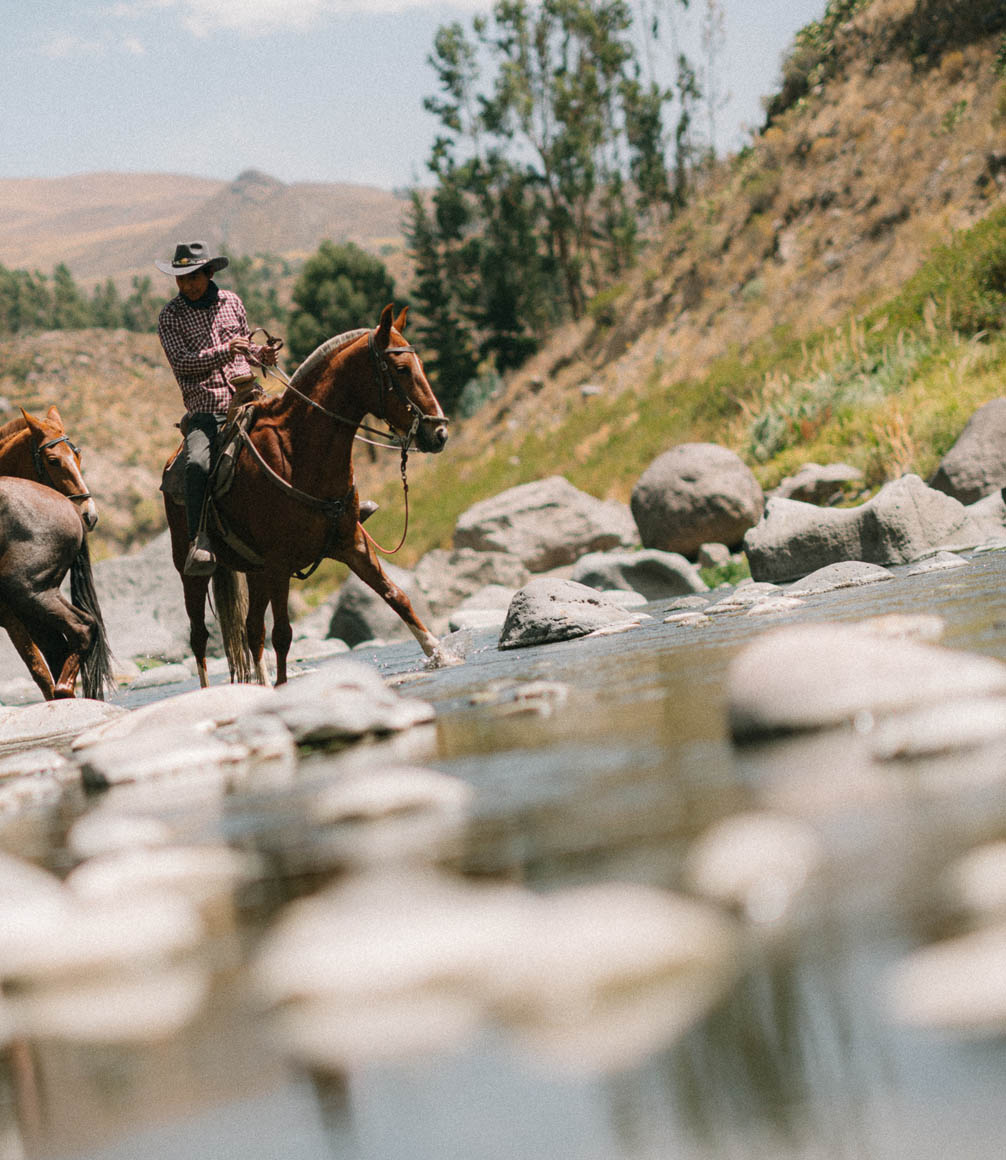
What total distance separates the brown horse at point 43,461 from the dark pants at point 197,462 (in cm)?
194

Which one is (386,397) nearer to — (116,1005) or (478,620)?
(478,620)

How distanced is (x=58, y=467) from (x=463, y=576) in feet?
31.6

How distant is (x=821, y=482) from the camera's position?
1509 centimetres

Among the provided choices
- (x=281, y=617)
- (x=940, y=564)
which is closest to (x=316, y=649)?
(x=281, y=617)

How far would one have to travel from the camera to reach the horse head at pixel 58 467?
10.2m

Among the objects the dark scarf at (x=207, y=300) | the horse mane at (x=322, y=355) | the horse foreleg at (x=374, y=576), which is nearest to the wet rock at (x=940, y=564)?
the horse foreleg at (x=374, y=576)

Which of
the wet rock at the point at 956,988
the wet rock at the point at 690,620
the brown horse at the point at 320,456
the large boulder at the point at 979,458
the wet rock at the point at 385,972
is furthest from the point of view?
the large boulder at the point at 979,458

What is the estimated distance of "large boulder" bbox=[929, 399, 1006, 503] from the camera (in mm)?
12242

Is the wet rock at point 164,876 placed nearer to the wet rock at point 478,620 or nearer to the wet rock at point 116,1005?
the wet rock at point 116,1005

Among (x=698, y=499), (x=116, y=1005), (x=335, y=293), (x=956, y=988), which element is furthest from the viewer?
(x=335, y=293)

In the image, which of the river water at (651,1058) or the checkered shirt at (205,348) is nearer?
the river water at (651,1058)

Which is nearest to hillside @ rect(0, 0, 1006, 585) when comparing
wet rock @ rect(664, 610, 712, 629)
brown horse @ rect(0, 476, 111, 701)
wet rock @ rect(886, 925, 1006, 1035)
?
wet rock @ rect(664, 610, 712, 629)

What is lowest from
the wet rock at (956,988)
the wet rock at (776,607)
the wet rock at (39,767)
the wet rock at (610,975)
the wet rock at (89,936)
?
the wet rock at (776,607)

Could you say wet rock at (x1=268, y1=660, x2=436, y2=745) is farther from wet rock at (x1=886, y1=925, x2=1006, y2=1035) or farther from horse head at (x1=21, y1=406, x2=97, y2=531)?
horse head at (x1=21, y1=406, x2=97, y2=531)
